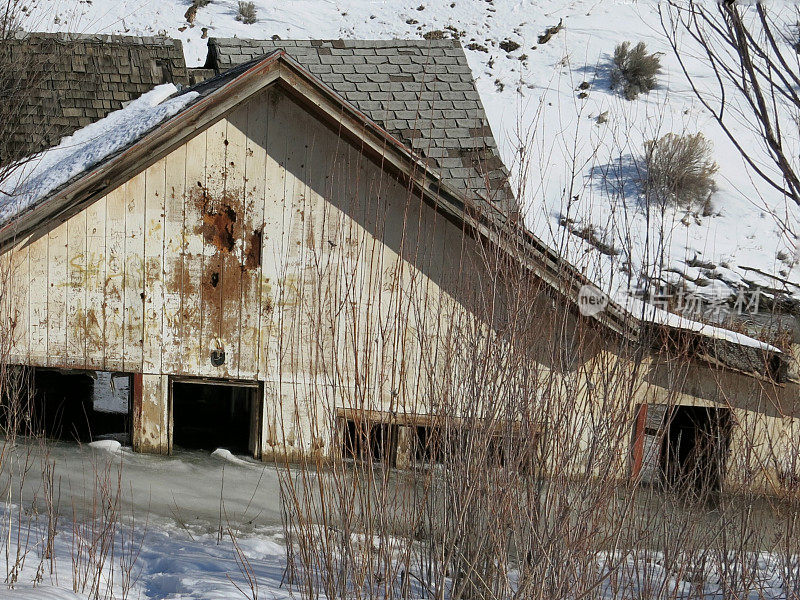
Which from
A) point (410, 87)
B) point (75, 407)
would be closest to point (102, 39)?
point (410, 87)

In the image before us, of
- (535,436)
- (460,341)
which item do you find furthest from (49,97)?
(535,436)

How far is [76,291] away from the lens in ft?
26.1

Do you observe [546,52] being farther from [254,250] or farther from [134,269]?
[134,269]

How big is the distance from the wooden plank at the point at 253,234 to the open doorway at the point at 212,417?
5.16 feet

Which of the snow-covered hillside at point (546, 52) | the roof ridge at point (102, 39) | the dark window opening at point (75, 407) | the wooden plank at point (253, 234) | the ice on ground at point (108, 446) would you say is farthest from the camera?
the snow-covered hillside at point (546, 52)

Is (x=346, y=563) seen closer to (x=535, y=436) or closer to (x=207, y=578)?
(x=535, y=436)

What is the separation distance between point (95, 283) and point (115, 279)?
183 millimetres

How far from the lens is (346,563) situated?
15.3 ft

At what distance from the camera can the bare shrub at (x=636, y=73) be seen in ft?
91.4

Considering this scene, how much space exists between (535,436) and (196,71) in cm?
968

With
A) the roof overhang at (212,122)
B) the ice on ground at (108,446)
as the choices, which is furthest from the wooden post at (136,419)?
the roof overhang at (212,122)

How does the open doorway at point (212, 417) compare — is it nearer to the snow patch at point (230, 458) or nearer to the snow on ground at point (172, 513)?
the snow patch at point (230, 458)

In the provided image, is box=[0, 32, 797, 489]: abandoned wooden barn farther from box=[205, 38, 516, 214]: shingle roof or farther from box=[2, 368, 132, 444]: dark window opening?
box=[2, 368, 132, 444]: dark window opening

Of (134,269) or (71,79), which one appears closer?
(134,269)
